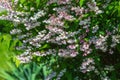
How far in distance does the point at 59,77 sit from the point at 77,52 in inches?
18.4

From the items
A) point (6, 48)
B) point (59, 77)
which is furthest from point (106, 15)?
point (6, 48)

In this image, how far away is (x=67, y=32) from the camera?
396 cm

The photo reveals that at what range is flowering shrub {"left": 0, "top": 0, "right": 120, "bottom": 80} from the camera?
3883mm

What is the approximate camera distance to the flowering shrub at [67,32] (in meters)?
3.88

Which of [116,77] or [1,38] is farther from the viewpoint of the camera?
[1,38]

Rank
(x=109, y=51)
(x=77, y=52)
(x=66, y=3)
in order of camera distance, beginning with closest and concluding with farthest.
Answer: (x=77, y=52)
(x=66, y=3)
(x=109, y=51)

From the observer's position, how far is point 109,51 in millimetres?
4348

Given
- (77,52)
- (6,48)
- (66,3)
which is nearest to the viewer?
(77,52)

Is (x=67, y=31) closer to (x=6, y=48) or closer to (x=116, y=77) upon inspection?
(x=116, y=77)

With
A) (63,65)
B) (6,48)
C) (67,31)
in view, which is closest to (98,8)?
(67,31)

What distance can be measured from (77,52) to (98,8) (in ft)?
2.07

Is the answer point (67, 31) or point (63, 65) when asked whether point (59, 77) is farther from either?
point (67, 31)

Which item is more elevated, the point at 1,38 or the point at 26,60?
the point at 1,38

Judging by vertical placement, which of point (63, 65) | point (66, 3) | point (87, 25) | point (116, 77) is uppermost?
point (66, 3)
